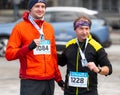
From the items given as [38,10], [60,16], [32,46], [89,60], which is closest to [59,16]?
[60,16]

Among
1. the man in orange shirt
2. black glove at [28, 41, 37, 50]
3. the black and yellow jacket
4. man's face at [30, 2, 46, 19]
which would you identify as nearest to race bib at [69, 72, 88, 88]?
the black and yellow jacket

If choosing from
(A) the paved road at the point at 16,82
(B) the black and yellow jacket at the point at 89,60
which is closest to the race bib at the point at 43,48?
(B) the black and yellow jacket at the point at 89,60

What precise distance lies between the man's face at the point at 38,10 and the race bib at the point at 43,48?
0.28 meters

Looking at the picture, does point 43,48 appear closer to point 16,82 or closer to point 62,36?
point 16,82

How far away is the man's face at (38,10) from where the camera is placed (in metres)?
5.08

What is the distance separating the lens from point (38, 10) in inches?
200

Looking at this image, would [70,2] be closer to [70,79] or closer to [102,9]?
[102,9]

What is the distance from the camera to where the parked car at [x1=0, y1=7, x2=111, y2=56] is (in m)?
16.1

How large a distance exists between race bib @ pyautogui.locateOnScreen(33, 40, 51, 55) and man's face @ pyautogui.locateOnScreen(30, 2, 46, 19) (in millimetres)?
276

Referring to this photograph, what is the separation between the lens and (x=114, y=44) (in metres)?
20.7

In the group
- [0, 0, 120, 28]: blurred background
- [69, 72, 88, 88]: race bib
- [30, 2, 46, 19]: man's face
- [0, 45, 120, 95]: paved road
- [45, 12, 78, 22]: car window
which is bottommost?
[0, 0, 120, 28]: blurred background

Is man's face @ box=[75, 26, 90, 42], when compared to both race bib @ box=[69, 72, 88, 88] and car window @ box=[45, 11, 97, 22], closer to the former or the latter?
race bib @ box=[69, 72, 88, 88]

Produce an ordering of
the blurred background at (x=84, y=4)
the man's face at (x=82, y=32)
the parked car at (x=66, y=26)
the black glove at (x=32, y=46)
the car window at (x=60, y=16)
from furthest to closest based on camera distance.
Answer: the blurred background at (x=84, y=4) < the car window at (x=60, y=16) < the parked car at (x=66, y=26) < the man's face at (x=82, y=32) < the black glove at (x=32, y=46)

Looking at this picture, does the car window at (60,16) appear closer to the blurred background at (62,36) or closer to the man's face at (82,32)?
the blurred background at (62,36)
